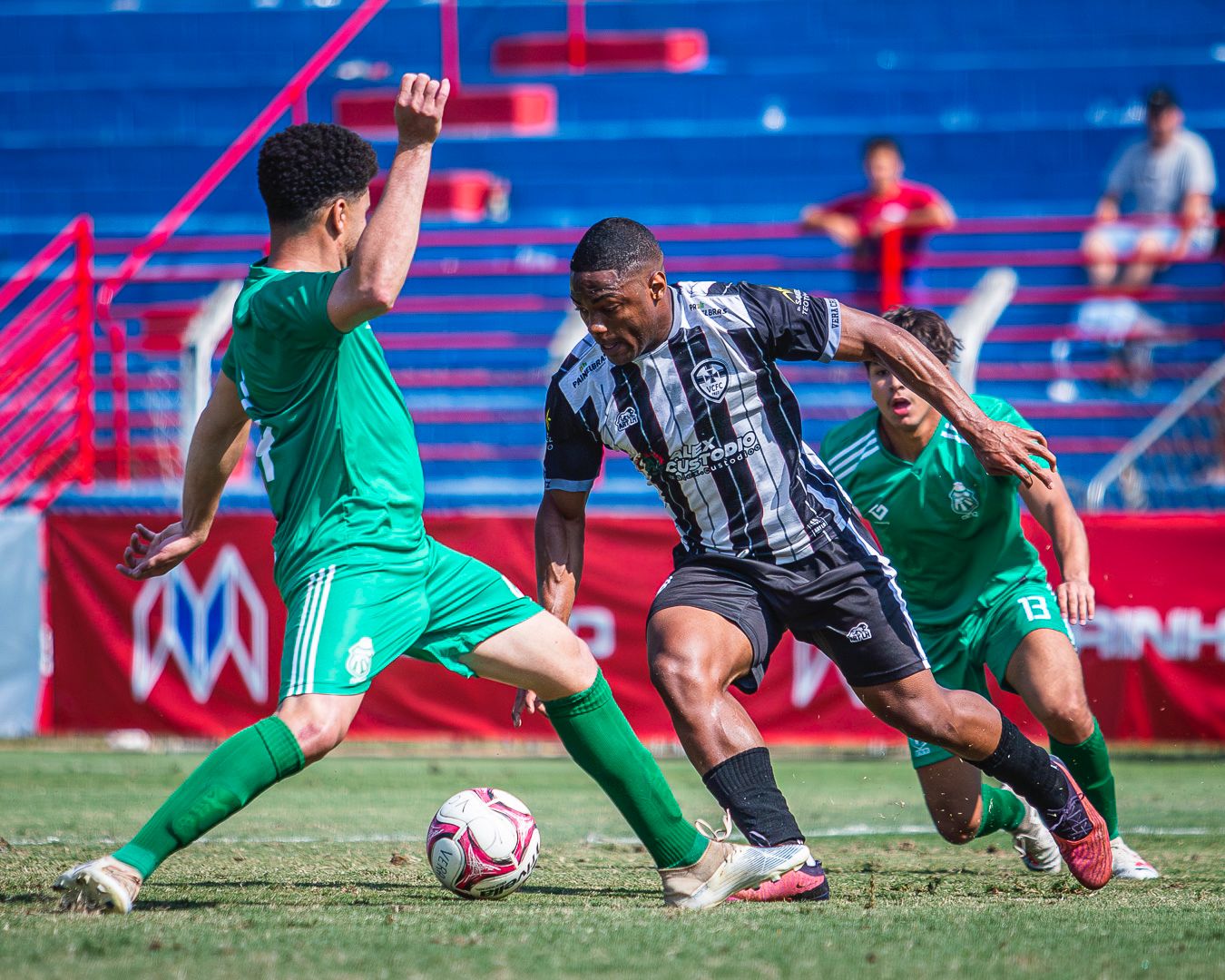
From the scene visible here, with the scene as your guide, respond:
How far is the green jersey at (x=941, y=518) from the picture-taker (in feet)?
18.8

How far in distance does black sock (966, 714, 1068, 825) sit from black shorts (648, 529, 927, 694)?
376 mm

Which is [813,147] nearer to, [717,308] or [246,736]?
[717,308]

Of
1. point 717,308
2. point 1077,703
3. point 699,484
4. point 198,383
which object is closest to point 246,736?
point 699,484

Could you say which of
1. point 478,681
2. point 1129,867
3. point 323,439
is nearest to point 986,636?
point 1129,867

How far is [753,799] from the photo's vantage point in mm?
4645

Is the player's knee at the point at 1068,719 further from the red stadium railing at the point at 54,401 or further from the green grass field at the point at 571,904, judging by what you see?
the red stadium railing at the point at 54,401

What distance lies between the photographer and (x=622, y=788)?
181 inches

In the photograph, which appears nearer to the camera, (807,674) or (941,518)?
(941,518)

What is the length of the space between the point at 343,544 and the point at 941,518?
2.47m

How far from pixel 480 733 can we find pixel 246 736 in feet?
18.3

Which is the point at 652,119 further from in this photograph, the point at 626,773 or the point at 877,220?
the point at 626,773

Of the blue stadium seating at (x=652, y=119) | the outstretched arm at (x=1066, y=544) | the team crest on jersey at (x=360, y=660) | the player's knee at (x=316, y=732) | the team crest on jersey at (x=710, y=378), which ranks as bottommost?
the player's knee at (x=316, y=732)

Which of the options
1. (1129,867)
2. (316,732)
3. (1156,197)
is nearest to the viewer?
(316,732)

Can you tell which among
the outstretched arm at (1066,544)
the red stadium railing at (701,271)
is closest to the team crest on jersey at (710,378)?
the outstretched arm at (1066,544)
